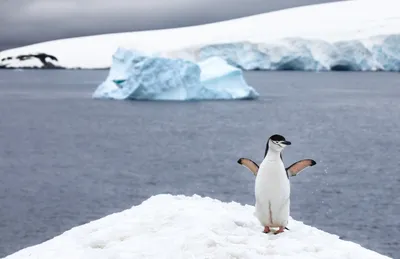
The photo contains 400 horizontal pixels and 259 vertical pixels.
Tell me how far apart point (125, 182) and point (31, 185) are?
2.81m

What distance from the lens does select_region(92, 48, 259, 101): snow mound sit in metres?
41.2

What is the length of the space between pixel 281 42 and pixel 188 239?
76524 mm

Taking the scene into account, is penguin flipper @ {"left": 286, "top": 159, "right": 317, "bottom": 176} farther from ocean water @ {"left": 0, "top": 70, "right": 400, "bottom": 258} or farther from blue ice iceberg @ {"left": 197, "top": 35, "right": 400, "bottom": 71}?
blue ice iceberg @ {"left": 197, "top": 35, "right": 400, "bottom": 71}

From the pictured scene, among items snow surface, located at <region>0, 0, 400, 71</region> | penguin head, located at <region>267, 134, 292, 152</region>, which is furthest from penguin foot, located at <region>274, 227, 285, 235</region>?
snow surface, located at <region>0, 0, 400, 71</region>

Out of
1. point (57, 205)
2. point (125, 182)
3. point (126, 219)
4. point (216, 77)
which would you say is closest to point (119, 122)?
point (216, 77)

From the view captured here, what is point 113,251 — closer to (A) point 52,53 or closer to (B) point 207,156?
(B) point 207,156

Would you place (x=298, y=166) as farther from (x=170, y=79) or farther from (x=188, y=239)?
(x=170, y=79)

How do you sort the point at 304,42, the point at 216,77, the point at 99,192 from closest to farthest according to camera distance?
1. the point at 99,192
2. the point at 216,77
3. the point at 304,42

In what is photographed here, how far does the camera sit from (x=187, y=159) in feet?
87.5

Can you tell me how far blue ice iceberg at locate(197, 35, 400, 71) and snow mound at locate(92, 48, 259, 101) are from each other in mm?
26283

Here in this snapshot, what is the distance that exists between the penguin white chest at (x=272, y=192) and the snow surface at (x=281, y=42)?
7039 centimetres

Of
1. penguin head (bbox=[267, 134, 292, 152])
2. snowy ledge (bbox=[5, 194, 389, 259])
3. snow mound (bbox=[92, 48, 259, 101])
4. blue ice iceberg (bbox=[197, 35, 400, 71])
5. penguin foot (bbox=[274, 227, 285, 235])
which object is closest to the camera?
snowy ledge (bbox=[5, 194, 389, 259])

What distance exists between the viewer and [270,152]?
6543 millimetres

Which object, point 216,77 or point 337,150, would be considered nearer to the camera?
point 337,150
